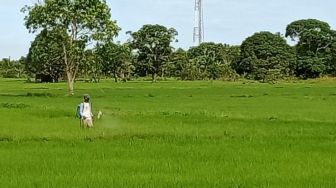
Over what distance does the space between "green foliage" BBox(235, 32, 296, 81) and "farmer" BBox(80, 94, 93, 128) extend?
218 feet

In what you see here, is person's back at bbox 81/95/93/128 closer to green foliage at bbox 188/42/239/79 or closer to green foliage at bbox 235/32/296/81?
green foliage at bbox 235/32/296/81

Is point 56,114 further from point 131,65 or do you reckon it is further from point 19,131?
point 131,65

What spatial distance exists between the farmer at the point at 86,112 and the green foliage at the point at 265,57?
66504 mm

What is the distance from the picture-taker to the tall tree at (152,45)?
9519 cm

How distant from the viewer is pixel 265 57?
90.2 metres

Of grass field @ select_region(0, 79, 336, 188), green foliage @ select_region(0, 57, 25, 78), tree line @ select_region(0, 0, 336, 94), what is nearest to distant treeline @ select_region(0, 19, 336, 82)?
tree line @ select_region(0, 0, 336, 94)

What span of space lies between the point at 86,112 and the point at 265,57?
245 ft

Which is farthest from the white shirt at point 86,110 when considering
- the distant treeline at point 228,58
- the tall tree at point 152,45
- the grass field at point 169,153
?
the tall tree at point 152,45

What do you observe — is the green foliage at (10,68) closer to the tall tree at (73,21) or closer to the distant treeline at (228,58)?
the distant treeline at (228,58)

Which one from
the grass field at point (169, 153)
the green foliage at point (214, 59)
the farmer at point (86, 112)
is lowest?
the grass field at point (169, 153)

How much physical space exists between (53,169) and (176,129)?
8109mm

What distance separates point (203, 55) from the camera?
324 ft

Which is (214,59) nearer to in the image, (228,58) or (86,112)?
(228,58)

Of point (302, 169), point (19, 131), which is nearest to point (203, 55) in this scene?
point (19, 131)
